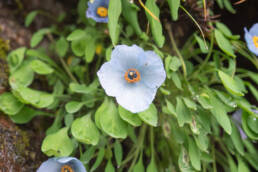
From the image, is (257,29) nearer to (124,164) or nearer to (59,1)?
(124,164)

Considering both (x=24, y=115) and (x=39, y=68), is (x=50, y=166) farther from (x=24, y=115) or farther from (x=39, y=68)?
(x=39, y=68)

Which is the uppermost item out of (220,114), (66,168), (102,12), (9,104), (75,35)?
(102,12)

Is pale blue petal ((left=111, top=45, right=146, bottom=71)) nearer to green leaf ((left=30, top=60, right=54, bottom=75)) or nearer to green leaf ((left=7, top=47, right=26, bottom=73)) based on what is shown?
green leaf ((left=30, top=60, right=54, bottom=75))

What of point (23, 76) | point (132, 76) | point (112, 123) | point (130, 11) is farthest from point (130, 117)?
point (23, 76)

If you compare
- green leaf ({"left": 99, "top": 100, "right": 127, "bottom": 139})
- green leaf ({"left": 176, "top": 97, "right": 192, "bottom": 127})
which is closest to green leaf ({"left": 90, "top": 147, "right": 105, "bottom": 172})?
green leaf ({"left": 99, "top": 100, "right": 127, "bottom": 139})

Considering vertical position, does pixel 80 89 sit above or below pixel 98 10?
below

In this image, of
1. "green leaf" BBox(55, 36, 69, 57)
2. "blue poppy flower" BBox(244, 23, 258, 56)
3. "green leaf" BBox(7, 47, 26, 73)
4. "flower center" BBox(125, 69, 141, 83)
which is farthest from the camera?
"green leaf" BBox(55, 36, 69, 57)
